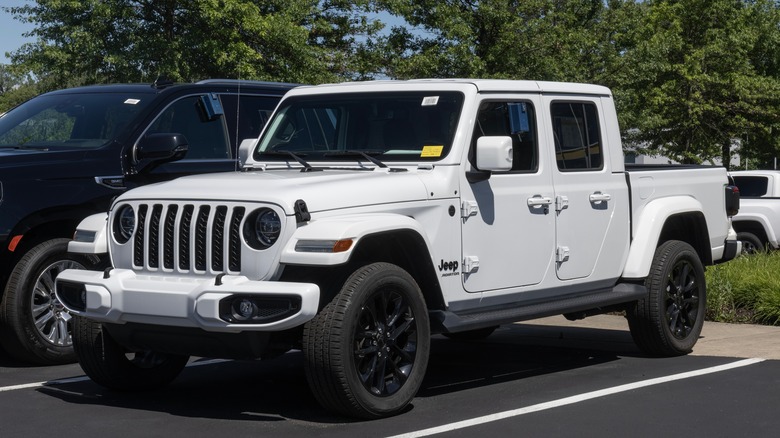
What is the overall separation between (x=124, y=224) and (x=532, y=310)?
8.56ft

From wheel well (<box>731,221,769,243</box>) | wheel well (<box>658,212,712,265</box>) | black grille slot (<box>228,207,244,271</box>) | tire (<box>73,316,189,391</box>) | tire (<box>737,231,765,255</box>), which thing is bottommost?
tire (<box>737,231,765,255</box>)

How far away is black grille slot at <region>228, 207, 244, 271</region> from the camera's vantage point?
6.12 metres

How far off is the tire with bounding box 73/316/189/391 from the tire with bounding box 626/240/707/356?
3548 millimetres

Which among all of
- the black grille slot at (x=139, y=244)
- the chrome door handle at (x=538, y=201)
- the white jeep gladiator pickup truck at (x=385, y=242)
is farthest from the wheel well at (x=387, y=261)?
the chrome door handle at (x=538, y=201)

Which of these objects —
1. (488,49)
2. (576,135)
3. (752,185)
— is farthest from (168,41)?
(576,135)

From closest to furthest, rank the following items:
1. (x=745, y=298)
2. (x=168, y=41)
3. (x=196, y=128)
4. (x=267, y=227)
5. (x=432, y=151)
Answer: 1. (x=267, y=227)
2. (x=432, y=151)
3. (x=196, y=128)
4. (x=745, y=298)
5. (x=168, y=41)

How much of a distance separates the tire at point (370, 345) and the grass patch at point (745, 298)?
5494 mm

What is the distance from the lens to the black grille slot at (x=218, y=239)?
20.3 feet

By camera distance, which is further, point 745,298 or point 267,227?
point 745,298

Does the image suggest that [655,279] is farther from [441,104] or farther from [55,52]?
[55,52]

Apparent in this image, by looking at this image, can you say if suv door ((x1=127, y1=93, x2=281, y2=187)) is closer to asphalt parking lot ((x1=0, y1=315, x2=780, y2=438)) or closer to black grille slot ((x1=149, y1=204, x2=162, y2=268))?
asphalt parking lot ((x1=0, y1=315, x2=780, y2=438))

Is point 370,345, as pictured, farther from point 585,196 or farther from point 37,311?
point 37,311

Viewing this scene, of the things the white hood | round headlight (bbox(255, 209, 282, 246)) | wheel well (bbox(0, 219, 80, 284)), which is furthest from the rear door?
wheel well (bbox(0, 219, 80, 284))

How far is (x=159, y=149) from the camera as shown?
8.43 meters
